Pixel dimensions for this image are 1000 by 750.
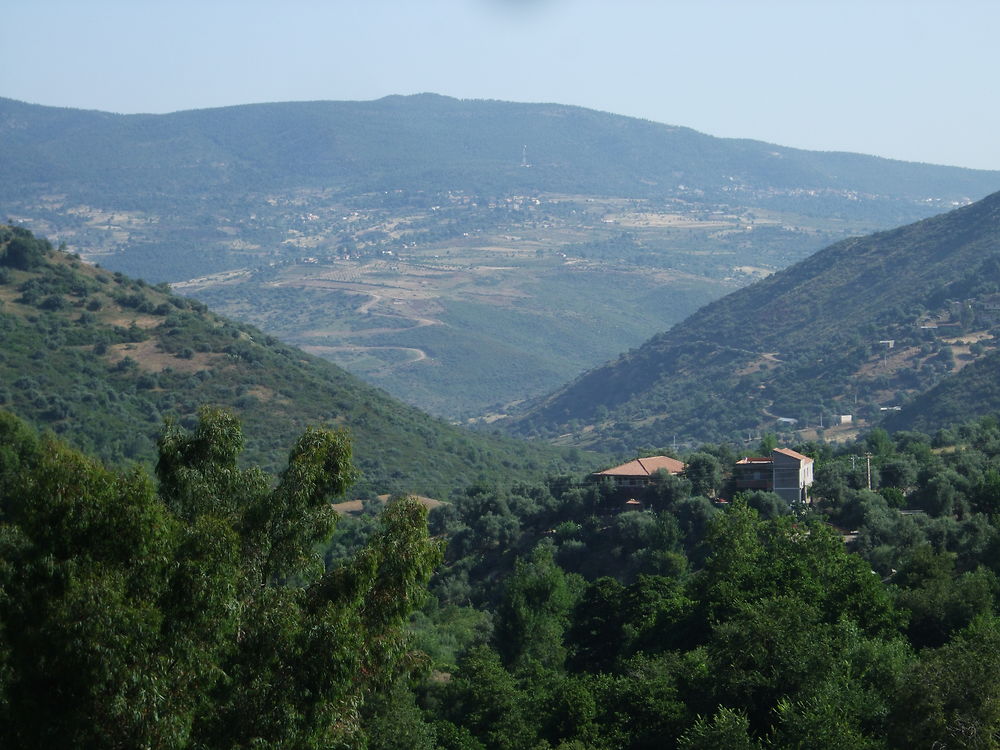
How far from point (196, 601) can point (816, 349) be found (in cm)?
12441

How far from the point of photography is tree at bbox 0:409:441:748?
12.5 metres

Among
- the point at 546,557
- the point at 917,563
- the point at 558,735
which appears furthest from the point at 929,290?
the point at 558,735

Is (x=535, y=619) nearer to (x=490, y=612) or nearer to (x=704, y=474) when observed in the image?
(x=490, y=612)

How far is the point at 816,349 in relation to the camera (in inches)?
5231

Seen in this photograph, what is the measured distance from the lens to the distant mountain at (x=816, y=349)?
117m

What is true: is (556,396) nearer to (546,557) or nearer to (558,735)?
(546,557)

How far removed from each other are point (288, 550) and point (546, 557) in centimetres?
3164

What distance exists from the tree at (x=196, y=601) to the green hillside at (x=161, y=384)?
5132cm

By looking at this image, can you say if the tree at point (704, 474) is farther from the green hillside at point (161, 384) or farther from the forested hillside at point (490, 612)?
the green hillside at point (161, 384)

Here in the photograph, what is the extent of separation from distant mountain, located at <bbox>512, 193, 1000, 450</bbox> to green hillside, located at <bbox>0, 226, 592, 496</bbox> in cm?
2749

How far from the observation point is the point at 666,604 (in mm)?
33719

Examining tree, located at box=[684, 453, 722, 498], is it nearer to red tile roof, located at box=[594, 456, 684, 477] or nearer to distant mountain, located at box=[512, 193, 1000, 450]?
red tile roof, located at box=[594, 456, 684, 477]

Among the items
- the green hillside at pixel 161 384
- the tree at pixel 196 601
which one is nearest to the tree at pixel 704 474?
the green hillside at pixel 161 384

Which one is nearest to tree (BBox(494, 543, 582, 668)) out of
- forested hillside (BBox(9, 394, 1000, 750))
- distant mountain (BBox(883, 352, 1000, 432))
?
forested hillside (BBox(9, 394, 1000, 750))
